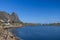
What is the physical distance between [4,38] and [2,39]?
125cm

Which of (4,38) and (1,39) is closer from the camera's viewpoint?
(1,39)

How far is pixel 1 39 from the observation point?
98.5 feet

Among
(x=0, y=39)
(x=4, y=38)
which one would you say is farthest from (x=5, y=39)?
(x=0, y=39)

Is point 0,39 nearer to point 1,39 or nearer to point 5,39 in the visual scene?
point 1,39

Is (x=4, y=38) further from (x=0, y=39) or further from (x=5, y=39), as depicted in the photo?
(x=0, y=39)

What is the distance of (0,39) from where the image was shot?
29.8 metres

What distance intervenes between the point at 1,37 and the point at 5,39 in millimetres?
1573

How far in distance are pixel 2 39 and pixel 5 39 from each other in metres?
1.34

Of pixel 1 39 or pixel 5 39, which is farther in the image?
pixel 5 39

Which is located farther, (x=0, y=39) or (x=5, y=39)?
(x=5, y=39)

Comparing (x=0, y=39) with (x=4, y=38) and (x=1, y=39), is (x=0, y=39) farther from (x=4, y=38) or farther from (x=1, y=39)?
(x=4, y=38)

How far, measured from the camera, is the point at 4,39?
103 feet

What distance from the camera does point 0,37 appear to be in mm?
30812

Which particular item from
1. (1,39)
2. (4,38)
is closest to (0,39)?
(1,39)
